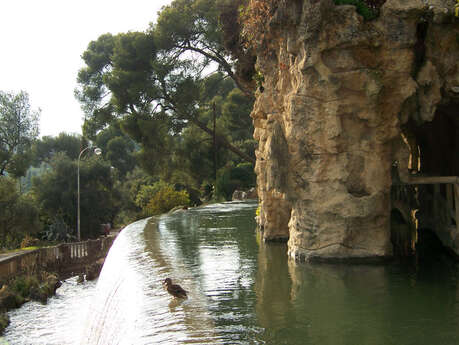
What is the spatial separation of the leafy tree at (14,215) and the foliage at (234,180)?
11857mm

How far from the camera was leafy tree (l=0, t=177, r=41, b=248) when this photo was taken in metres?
30.7

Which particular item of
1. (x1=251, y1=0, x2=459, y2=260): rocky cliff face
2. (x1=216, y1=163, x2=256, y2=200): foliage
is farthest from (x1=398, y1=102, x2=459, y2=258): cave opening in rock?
(x1=216, y1=163, x2=256, y2=200): foliage

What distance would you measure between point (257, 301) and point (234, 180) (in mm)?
26935

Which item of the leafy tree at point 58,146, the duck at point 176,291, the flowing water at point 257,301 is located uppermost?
the leafy tree at point 58,146

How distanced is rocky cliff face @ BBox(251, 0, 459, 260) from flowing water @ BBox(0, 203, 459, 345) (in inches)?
36.8

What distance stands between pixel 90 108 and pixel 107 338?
34.9m

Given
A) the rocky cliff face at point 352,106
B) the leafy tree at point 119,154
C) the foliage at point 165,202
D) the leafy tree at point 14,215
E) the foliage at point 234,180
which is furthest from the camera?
the leafy tree at point 119,154

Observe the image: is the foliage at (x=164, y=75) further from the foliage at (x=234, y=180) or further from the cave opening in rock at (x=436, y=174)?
the cave opening in rock at (x=436, y=174)

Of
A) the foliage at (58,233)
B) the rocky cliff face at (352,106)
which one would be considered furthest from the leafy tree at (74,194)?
the rocky cliff face at (352,106)

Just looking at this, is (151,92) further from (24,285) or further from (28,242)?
(24,285)

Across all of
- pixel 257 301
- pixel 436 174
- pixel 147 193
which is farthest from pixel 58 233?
pixel 257 301

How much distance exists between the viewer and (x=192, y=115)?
3316 cm

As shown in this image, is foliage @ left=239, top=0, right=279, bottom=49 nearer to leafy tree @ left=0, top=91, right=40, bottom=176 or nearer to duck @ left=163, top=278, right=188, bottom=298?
duck @ left=163, top=278, right=188, bottom=298

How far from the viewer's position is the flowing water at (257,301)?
6902 mm
